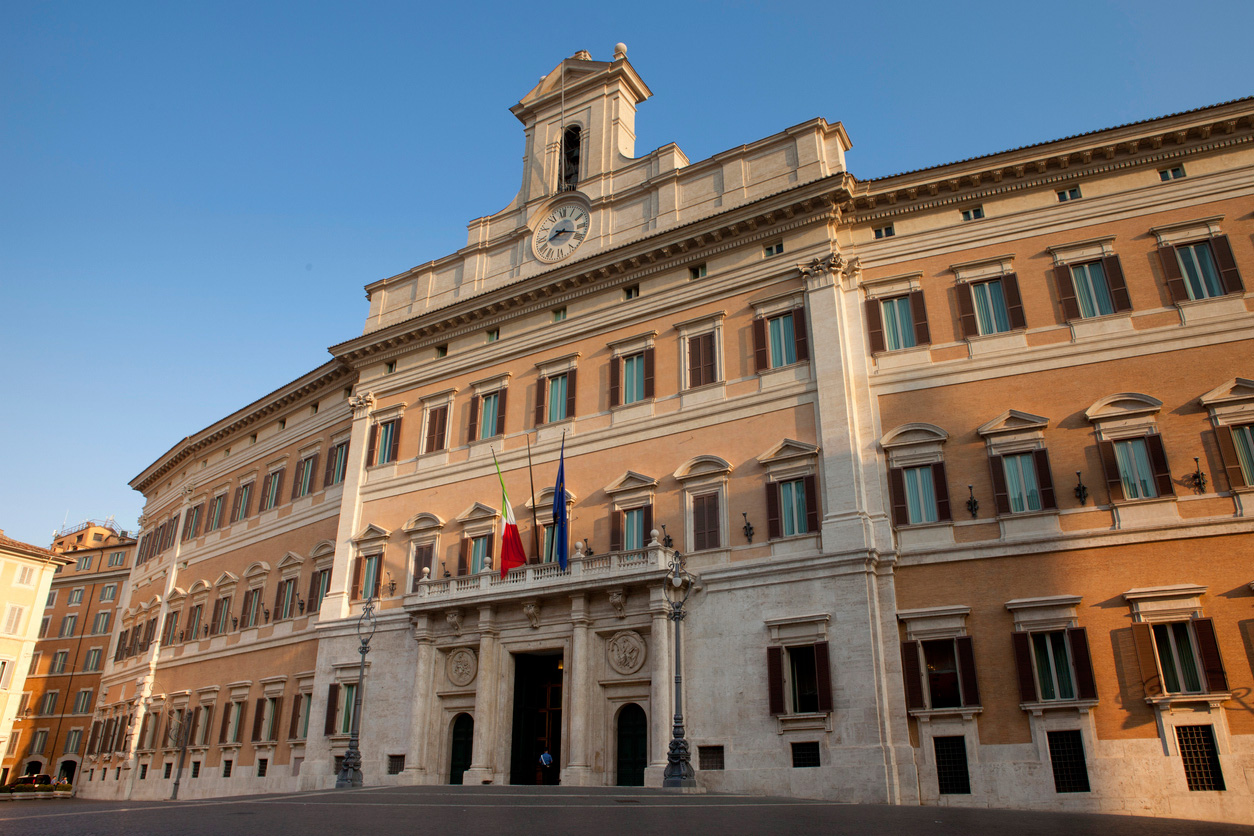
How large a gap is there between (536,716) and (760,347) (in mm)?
12223

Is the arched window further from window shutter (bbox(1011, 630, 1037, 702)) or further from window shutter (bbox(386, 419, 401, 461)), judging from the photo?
window shutter (bbox(1011, 630, 1037, 702))

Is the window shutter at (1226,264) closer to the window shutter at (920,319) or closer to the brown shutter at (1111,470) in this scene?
the brown shutter at (1111,470)

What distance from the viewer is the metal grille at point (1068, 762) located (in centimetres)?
1833

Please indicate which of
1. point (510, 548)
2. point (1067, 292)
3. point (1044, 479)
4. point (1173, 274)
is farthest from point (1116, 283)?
point (510, 548)

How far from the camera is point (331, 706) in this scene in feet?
93.9

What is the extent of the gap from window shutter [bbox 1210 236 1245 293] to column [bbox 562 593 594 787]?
55.8ft

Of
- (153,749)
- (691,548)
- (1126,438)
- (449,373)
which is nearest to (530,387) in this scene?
(449,373)

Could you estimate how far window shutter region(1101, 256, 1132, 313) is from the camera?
21.5 meters

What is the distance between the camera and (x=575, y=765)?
22453 mm

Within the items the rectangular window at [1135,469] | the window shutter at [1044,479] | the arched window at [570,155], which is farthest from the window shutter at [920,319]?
the arched window at [570,155]

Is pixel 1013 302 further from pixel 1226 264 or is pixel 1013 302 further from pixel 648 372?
pixel 648 372

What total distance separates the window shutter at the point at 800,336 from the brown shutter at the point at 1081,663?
9.10m

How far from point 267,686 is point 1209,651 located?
28402 millimetres

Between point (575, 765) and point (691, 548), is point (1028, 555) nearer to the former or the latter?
point (691, 548)
